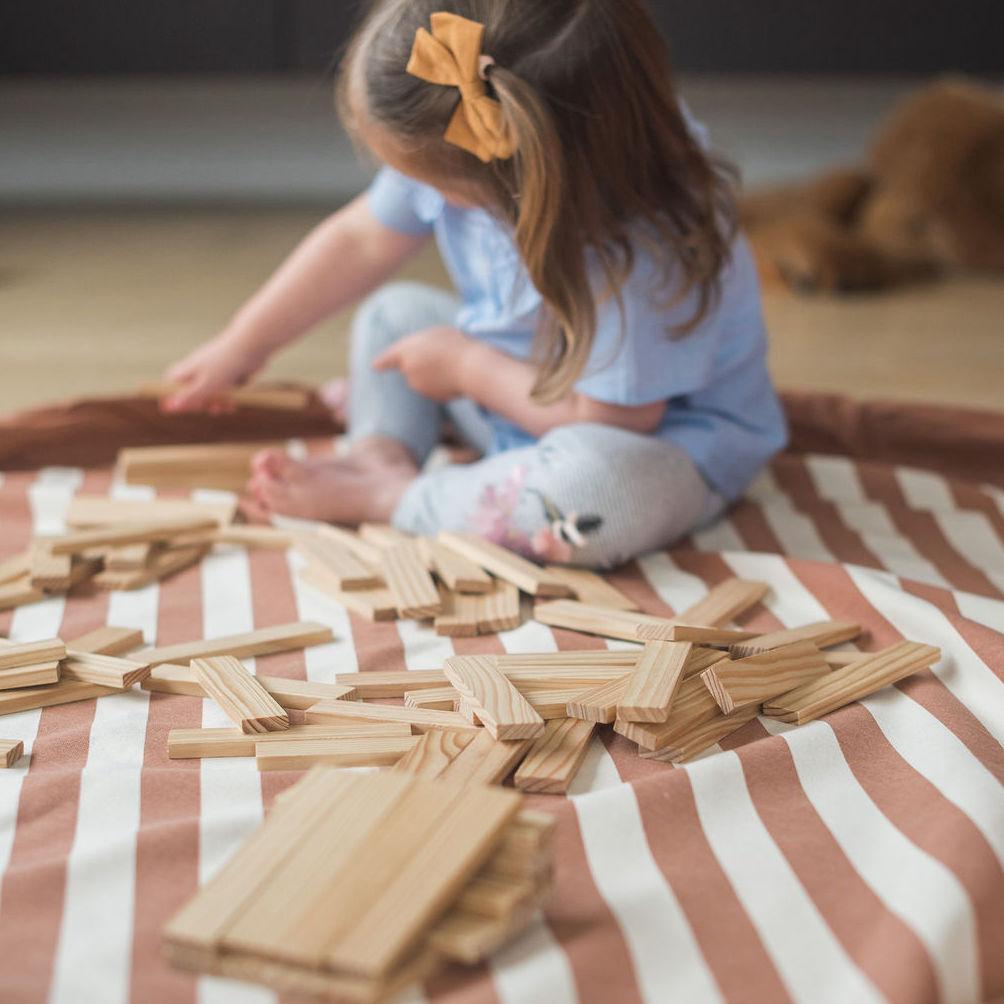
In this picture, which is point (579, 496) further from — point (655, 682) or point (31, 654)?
point (31, 654)

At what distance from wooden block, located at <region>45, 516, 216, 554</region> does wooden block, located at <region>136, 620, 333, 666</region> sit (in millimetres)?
183

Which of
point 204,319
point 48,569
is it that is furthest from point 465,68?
point 204,319

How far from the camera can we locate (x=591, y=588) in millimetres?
990

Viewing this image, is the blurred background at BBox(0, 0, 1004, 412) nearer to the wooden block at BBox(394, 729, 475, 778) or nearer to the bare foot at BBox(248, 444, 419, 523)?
the bare foot at BBox(248, 444, 419, 523)

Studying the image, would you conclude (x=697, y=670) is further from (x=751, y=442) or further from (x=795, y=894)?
(x=751, y=442)

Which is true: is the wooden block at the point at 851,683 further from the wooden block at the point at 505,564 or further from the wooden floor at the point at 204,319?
the wooden floor at the point at 204,319

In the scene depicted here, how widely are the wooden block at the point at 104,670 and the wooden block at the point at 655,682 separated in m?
0.30

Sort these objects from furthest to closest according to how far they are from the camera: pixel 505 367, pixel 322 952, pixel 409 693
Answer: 1. pixel 505 367
2. pixel 409 693
3. pixel 322 952

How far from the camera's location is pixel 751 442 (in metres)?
1.17

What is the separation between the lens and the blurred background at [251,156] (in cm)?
188

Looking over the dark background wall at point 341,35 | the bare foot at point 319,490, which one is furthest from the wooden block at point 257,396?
the dark background wall at point 341,35

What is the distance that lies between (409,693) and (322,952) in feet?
0.96

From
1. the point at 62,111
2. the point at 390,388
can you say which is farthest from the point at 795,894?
the point at 62,111

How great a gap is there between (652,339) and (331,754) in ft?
1.59
